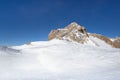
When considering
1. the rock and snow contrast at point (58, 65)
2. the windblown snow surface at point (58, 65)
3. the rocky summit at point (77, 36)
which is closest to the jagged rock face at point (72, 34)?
the rocky summit at point (77, 36)

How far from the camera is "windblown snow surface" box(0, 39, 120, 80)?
10.7 meters

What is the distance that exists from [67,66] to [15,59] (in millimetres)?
3466

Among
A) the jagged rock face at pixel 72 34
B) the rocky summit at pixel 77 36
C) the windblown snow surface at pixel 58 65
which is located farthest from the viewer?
the jagged rock face at pixel 72 34

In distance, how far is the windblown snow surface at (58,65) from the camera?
10680 mm

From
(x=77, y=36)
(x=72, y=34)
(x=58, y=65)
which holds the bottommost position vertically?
(x=58, y=65)

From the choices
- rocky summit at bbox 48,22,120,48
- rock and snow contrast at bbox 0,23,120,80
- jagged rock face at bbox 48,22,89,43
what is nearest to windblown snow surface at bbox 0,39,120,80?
rock and snow contrast at bbox 0,23,120,80

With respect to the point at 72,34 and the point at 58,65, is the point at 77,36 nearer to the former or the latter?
the point at 72,34

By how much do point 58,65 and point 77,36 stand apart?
33.7 meters

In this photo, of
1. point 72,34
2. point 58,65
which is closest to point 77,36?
point 72,34

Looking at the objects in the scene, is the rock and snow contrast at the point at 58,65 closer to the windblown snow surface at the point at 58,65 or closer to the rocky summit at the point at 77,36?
the windblown snow surface at the point at 58,65

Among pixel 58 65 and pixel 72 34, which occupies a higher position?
pixel 72 34

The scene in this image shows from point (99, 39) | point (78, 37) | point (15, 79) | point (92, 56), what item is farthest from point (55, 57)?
point (99, 39)

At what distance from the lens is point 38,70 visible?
12062 millimetres

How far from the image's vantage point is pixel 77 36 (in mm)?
46719
